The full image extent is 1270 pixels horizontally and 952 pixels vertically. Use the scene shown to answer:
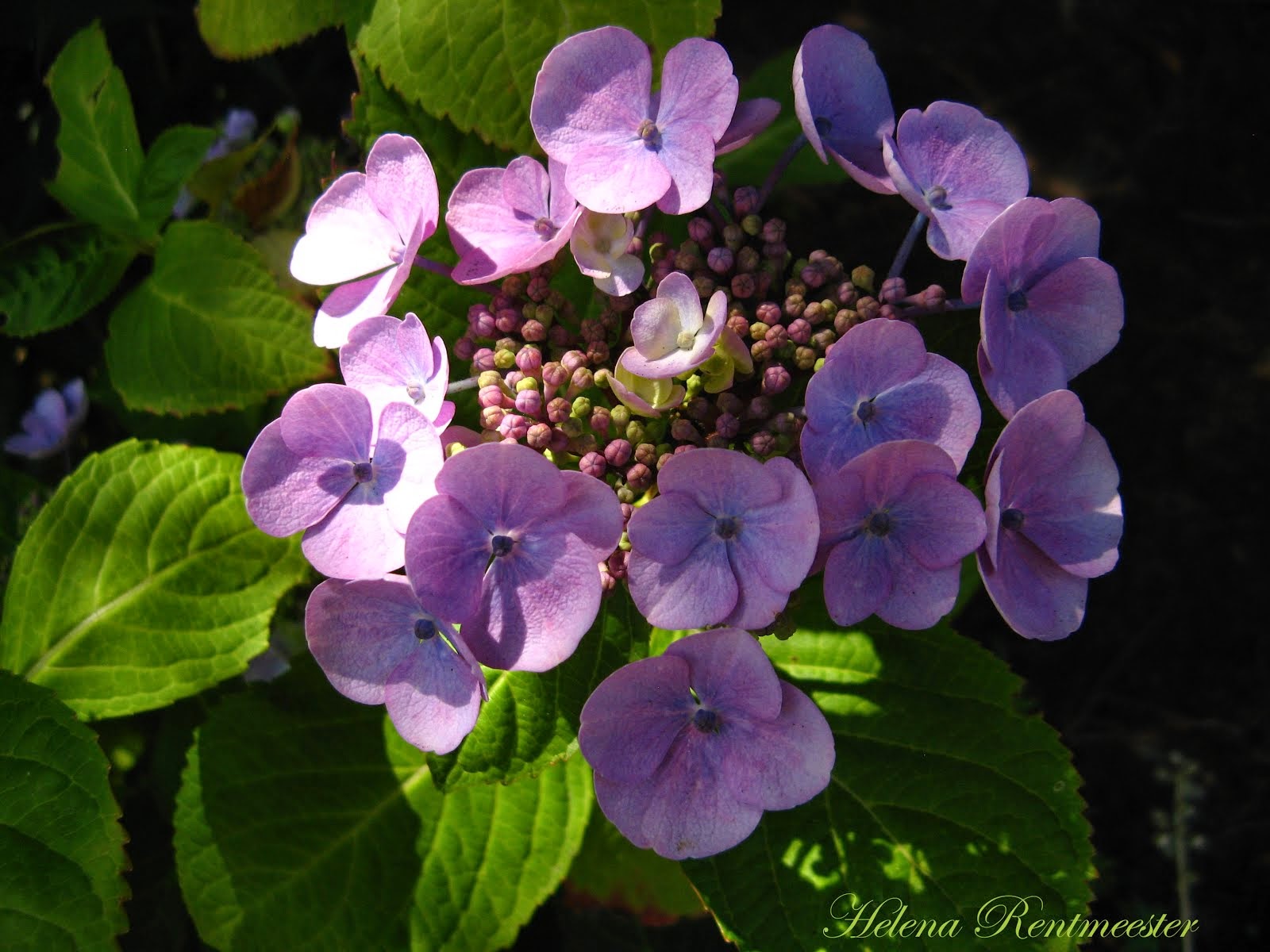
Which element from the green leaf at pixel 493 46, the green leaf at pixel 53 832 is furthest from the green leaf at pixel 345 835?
the green leaf at pixel 493 46

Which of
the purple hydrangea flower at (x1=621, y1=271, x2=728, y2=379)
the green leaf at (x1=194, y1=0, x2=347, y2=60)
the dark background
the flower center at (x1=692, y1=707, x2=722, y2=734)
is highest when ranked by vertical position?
the green leaf at (x1=194, y1=0, x2=347, y2=60)

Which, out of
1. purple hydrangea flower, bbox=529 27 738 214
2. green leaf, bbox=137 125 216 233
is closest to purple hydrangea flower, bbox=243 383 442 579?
purple hydrangea flower, bbox=529 27 738 214

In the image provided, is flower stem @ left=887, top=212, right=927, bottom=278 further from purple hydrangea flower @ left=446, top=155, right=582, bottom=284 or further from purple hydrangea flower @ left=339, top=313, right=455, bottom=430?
purple hydrangea flower @ left=339, top=313, right=455, bottom=430

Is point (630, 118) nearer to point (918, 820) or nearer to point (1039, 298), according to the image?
point (1039, 298)

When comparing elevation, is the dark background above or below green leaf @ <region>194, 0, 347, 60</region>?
below

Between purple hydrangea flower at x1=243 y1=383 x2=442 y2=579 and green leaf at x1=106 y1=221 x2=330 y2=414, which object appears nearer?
purple hydrangea flower at x1=243 y1=383 x2=442 y2=579

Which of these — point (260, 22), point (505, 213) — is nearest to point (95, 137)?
point (260, 22)

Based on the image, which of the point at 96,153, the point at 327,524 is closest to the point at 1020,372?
the point at 327,524
